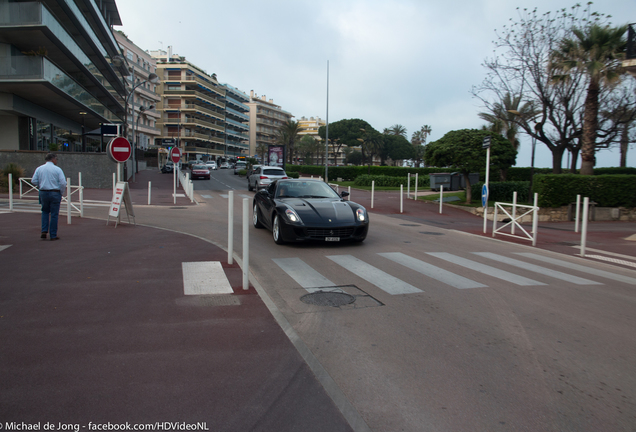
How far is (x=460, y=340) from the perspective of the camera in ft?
14.7

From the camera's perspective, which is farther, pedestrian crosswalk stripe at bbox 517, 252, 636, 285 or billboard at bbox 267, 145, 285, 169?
billboard at bbox 267, 145, 285, 169

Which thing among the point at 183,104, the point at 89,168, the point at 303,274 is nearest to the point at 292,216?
the point at 303,274

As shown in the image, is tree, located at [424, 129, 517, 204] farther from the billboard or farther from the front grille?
the billboard

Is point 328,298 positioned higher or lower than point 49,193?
lower

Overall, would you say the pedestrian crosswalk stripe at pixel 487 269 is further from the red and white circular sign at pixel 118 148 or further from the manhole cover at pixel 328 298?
the red and white circular sign at pixel 118 148

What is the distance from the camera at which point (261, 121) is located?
141 meters

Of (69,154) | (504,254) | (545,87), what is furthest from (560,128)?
(69,154)

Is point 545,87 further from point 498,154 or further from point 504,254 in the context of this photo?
point 504,254

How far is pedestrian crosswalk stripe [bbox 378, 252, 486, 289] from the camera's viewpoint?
22.3 feet

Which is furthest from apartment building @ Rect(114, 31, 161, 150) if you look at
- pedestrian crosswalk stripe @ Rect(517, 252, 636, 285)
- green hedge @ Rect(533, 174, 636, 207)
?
pedestrian crosswalk stripe @ Rect(517, 252, 636, 285)

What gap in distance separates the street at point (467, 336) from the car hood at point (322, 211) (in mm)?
817

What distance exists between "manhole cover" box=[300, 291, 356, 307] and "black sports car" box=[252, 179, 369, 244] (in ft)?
10.5

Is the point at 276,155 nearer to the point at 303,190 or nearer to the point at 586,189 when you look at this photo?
the point at 586,189

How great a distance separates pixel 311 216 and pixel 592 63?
18288 millimetres
